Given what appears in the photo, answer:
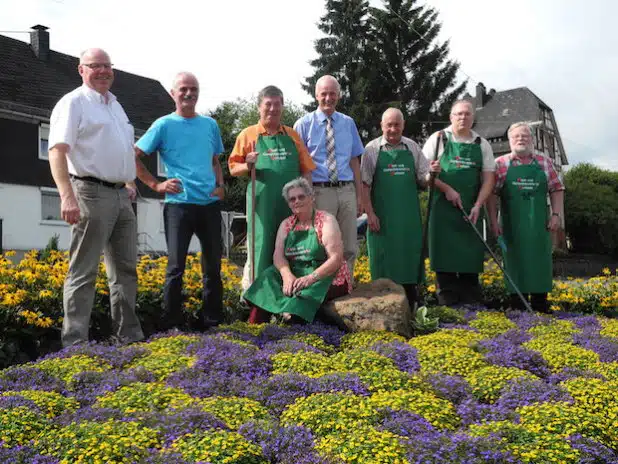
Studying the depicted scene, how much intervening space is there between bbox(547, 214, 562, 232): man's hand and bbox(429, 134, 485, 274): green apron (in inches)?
32.0

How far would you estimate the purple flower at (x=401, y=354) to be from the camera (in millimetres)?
5098

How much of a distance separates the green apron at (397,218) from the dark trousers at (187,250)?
193 cm

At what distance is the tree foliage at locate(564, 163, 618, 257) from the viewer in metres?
27.2

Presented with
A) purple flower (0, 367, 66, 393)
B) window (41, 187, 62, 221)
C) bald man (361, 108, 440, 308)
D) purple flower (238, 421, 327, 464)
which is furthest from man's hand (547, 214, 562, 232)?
window (41, 187, 62, 221)

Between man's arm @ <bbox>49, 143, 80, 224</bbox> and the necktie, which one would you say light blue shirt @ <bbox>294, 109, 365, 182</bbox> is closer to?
the necktie

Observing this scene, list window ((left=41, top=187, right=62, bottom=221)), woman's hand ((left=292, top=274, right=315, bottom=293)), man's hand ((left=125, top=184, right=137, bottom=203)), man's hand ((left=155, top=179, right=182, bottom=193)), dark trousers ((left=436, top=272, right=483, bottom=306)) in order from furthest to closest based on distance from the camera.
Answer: window ((left=41, top=187, right=62, bottom=221)), dark trousers ((left=436, top=272, right=483, bottom=306)), woman's hand ((left=292, top=274, right=315, bottom=293)), man's hand ((left=155, top=179, right=182, bottom=193)), man's hand ((left=125, top=184, right=137, bottom=203))

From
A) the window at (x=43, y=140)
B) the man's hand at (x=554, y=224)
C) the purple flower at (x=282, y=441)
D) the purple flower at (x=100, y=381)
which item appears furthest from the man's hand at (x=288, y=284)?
the window at (x=43, y=140)

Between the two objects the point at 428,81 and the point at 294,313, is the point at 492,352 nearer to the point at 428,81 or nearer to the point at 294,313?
the point at 294,313

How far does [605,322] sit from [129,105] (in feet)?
90.0

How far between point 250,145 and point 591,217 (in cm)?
2351

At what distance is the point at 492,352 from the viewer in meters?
5.59

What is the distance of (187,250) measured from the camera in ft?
20.9

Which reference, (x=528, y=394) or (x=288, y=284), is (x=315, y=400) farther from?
(x=288, y=284)

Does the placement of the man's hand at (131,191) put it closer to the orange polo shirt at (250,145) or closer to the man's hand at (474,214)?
the orange polo shirt at (250,145)
